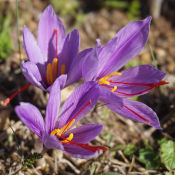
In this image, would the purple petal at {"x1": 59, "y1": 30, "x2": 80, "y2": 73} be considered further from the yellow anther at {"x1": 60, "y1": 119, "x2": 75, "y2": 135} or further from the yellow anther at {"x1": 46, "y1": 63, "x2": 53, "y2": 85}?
the yellow anther at {"x1": 60, "y1": 119, "x2": 75, "y2": 135}

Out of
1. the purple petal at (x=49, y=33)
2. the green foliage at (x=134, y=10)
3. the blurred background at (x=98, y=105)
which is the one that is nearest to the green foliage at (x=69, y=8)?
the blurred background at (x=98, y=105)

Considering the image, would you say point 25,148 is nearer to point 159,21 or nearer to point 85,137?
point 85,137

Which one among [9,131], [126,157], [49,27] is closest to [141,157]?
[126,157]

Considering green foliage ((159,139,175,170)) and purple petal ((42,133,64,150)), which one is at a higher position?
purple petal ((42,133,64,150))

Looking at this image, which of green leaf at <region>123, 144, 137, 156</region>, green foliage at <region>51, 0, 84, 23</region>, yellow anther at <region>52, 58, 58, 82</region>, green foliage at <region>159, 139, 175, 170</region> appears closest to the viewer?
yellow anther at <region>52, 58, 58, 82</region>

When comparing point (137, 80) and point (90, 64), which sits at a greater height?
point (90, 64)

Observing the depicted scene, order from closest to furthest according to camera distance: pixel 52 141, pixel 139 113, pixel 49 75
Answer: pixel 52 141 < pixel 139 113 < pixel 49 75

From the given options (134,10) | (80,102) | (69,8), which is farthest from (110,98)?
(134,10)

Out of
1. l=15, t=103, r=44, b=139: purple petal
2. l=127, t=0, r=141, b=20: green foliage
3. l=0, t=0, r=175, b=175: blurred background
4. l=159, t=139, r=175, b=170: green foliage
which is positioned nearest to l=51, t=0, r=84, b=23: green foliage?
l=0, t=0, r=175, b=175: blurred background

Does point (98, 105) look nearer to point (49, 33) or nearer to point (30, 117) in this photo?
point (49, 33)
